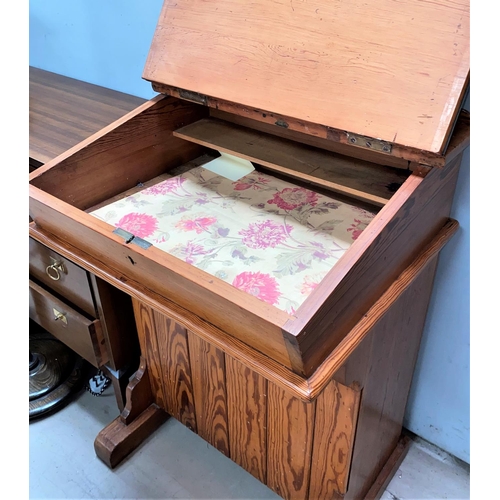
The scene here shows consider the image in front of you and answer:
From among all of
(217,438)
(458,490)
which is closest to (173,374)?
(217,438)

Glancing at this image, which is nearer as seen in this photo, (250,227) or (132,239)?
(132,239)

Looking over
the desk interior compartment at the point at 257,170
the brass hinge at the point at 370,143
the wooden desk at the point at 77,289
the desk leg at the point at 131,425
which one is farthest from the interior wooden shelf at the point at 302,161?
the desk leg at the point at 131,425

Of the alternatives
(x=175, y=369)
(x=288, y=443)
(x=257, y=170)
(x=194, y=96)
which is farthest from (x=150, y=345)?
(x=194, y=96)

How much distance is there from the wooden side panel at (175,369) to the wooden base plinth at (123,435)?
0.22 ft

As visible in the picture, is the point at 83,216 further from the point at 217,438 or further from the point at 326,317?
the point at 217,438

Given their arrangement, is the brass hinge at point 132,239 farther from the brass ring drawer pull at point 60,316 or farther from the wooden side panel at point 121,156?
the brass ring drawer pull at point 60,316

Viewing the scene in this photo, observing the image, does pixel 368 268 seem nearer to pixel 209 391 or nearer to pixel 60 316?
pixel 209 391

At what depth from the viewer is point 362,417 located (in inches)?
39.8

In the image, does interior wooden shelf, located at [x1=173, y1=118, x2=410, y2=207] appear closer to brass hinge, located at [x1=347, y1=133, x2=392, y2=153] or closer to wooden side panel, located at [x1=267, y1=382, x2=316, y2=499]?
brass hinge, located at [x1=347, y1=133, x2=392, y2=153]

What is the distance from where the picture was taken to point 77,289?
1167 mm

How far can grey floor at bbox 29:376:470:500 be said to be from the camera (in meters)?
1.32

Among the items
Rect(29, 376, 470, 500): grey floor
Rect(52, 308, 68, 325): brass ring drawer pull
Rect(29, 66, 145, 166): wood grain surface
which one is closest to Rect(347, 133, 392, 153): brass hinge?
Rect(29, 66, 145, 166): wood grain surface

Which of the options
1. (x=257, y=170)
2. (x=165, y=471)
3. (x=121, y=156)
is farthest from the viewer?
(x=165, y=471)

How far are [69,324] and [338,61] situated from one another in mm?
909
